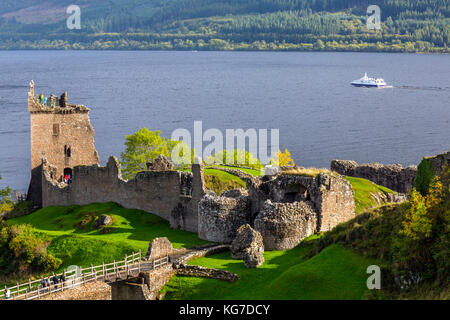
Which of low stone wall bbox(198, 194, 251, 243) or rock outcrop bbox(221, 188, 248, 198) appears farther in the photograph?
rock outcrop bbox(221, 188, 248, 198)

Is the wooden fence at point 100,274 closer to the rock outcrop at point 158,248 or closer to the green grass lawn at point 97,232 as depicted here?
the rock outcrop at point 158,248

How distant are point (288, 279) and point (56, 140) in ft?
144

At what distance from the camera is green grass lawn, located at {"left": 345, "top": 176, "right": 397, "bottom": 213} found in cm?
5694

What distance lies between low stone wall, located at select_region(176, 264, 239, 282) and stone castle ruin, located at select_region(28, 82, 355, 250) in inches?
197

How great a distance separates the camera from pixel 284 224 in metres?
48.8

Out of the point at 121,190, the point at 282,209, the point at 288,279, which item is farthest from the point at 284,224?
the point at 121,190

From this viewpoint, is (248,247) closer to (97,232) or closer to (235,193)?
(235,193)

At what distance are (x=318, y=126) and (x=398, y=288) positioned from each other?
449ft

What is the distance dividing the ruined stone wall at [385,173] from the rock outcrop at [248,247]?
22.6 m

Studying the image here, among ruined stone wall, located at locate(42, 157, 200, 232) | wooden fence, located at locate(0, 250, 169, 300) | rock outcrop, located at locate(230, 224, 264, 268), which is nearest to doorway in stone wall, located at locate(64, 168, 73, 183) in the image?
ruined stone wall, located at locate(42, 157, 200, 232)

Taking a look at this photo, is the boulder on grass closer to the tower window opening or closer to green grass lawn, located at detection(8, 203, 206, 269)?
green grass lawn, located at detection(8, 203, 206, 269)

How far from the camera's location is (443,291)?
33688mm

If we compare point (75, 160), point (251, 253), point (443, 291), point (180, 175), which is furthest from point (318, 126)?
point (443, 291)

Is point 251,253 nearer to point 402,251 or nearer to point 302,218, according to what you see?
point 302,218
